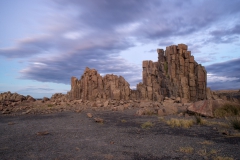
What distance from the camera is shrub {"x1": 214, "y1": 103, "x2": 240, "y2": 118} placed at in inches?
743

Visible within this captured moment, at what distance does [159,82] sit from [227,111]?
101ft

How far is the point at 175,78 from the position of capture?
4722 cm

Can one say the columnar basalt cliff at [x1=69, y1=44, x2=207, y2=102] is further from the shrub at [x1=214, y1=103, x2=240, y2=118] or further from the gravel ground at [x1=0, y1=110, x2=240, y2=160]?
the gravel ground at [x1=0, y1=110, x2=240, y2=160]

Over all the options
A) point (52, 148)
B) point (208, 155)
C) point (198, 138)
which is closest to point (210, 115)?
point (198, 138)

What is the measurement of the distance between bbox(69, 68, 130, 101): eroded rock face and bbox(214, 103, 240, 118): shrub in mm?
31666

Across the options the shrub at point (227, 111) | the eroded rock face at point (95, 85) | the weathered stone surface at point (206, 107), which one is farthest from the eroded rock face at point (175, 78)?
the weathered stone surface at point (206, 107)

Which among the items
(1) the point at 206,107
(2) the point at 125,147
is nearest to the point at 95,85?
(1) the point at 206,107

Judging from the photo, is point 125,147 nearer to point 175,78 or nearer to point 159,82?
point 175,78

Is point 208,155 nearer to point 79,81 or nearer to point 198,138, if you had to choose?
point 198,138

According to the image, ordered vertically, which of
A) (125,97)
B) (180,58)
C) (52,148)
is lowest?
(52,148)

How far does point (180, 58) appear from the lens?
155ft

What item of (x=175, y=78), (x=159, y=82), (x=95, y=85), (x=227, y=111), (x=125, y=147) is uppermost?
(x=175, y=78)

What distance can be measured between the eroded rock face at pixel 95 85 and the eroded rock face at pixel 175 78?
511cm

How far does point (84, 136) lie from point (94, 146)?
8.76 ft
